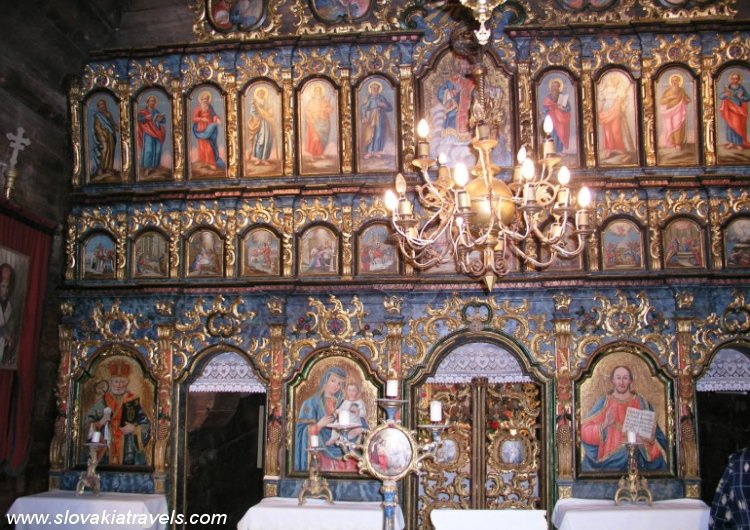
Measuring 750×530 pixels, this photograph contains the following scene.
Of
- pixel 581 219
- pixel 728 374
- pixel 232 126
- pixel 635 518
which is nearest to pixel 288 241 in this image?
pixel 232 126

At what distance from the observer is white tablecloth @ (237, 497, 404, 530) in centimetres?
759

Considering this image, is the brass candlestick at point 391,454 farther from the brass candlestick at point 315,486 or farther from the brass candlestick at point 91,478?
the brass candlestick at point 91,478

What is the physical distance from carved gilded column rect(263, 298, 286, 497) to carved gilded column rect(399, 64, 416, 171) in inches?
90.4

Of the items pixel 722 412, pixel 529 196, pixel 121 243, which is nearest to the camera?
pixel 529 196

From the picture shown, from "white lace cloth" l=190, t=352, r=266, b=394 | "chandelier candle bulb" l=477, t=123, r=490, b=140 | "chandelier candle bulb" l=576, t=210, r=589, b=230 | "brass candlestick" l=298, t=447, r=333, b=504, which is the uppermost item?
"chandelier candle bulb" l=477, t=123, r=490, b=140

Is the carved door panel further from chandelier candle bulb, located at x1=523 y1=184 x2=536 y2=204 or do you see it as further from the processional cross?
the processional cross

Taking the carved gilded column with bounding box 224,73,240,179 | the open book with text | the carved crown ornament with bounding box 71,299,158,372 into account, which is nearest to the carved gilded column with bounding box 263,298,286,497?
the carved crown ornament with bounding box 71,299,158,372

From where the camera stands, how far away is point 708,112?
27.5 feet

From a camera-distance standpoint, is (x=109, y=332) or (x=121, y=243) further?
(x=121, y=243)

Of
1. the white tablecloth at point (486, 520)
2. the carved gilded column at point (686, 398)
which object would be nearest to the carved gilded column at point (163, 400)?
the white tablecloth at point (486, 520)

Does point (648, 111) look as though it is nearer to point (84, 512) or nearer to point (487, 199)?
point (487, 199)

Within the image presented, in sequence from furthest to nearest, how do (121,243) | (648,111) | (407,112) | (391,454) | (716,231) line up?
(121,243) → (407,112) → (648,111) → (716,231) → (391,454)

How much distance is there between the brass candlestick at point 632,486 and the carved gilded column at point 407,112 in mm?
4055

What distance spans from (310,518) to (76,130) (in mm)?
5542
